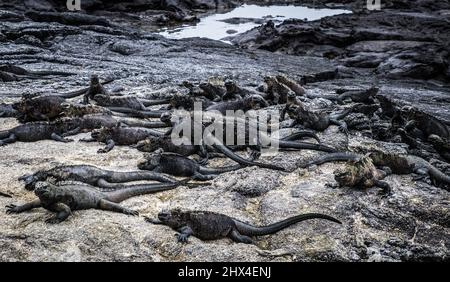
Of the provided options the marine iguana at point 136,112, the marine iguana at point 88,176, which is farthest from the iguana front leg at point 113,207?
the marine iguana at point 136,112

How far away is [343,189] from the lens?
6.09m

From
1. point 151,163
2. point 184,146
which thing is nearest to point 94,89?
point 184,146

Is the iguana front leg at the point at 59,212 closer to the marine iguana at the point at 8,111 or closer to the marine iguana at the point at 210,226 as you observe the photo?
the marine iguana at the point at 210,226

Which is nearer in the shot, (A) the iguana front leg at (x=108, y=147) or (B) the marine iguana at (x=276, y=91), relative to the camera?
(A) the iguana front leg at (x=108, y=147)

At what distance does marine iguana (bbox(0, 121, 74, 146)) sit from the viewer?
25.0 feet

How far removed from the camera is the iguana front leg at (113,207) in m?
5.21

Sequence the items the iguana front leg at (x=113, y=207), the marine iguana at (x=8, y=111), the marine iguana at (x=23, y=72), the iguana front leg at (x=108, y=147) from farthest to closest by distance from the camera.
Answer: the marine iguana at (x=23, y=72) < the marine iguana at (x=8, y=111) < the iguana front leg at (x=108, y=147) < the iguana front leg at (x=113, y=207)

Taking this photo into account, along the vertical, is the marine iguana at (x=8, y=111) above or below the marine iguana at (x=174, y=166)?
above

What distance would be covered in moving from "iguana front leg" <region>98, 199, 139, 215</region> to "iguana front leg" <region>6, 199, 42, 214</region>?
0.75 meters

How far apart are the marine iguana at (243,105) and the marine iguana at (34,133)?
→ 143 inches

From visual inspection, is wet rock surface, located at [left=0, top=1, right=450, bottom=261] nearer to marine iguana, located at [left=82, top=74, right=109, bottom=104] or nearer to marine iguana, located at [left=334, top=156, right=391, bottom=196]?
marine iguana, located at [left=334, top=156, right=391, bottom=196]

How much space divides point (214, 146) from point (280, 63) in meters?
14.4

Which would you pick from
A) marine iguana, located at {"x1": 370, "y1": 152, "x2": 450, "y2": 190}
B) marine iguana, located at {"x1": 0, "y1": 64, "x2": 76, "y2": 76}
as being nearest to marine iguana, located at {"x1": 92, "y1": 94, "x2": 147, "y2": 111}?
marine iguana, located at {"x1": 0, "y1": 64, "x2": 76, "y2": 76}

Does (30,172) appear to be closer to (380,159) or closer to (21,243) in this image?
(21,243)
